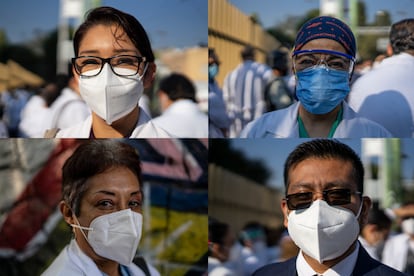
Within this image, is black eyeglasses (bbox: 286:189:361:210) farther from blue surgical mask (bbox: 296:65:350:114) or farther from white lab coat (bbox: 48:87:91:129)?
white lab coat (bbox: 48:87:91:129)

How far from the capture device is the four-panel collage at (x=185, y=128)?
4242 millimetres

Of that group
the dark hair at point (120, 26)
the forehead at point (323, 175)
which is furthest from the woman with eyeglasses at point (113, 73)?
the forehead at point (323, 175)

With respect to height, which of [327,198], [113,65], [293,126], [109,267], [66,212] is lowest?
[109,267]

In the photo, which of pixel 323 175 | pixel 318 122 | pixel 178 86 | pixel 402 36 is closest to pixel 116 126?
pixel 178 86

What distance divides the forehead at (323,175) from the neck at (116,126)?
837 millimetres

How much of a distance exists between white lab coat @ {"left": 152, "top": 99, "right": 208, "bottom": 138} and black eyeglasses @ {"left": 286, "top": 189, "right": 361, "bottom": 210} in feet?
2.38

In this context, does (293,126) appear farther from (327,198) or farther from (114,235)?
(114,235)

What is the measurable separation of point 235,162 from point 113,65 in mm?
740

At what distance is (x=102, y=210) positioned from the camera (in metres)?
4.21

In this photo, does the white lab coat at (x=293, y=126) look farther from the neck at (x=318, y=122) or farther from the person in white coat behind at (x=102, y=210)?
the person in white coat behind at (x=102, y=210)

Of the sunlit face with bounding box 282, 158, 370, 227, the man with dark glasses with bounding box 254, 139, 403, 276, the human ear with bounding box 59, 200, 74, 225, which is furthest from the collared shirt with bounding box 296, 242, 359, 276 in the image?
the human ear with bounding box 59, 200, 74, 225

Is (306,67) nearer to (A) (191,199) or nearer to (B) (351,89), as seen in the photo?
(B) (351,89)

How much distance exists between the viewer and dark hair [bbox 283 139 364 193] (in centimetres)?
402

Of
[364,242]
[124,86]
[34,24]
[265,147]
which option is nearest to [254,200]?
[265,147]
